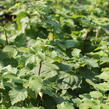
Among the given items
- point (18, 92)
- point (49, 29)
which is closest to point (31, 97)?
point (18, 92)

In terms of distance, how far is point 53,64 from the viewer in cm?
283

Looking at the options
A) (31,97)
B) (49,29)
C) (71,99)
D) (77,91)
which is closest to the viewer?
(31,97)

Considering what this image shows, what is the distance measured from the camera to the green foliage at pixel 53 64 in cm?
237

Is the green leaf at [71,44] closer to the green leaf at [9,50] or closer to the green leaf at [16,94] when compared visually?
the green leaf at [9,50]

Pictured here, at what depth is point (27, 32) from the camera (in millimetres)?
3803

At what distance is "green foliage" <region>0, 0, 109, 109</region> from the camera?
93.4 inches

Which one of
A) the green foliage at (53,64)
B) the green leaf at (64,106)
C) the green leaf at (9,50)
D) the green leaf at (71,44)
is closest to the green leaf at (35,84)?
the green foliage at (53,64)

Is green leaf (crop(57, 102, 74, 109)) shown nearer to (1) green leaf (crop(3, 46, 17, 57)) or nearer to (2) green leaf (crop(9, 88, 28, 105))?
(2) green leaf (crop(9, 88, 28, 105))

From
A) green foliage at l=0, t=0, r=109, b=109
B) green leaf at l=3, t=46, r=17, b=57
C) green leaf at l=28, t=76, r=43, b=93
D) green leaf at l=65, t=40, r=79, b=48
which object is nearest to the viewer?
green leaf at l=28, t=76, r=43, b=93

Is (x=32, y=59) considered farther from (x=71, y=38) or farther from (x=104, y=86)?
(x=71, y=38)

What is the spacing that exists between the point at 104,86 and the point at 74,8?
2.07 meters

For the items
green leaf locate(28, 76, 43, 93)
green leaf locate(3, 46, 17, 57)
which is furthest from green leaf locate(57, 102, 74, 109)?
green leaf locate(3, 46, 17, 57)

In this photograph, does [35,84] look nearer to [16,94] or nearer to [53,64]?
[16,94]

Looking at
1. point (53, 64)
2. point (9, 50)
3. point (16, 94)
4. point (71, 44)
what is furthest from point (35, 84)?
point (71, 44)
